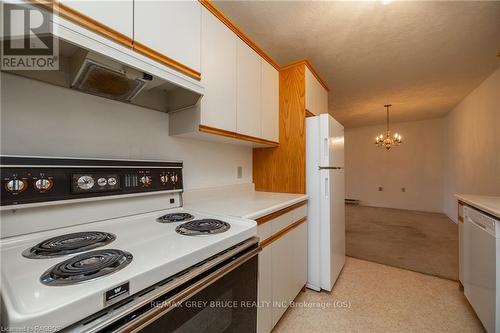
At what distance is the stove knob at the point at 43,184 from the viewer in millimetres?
748

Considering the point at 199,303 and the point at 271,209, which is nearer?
the point at 199,303

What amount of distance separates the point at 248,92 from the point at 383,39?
1.40 meters

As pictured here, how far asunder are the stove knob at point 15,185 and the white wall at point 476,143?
4031 mm

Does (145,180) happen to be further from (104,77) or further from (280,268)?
(280,268)

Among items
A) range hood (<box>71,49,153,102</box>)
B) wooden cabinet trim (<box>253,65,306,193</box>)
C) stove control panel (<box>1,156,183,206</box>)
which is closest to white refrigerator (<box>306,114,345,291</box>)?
wooden cabinet trim (<box>253,65,306,193</box>)

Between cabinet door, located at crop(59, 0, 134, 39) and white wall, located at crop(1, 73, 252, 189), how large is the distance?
1.22 ft

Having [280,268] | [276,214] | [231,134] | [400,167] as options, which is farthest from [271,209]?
[400,167]

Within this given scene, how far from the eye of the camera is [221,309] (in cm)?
76

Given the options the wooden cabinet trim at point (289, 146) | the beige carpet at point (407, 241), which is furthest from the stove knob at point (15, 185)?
the beige carpet at point (407, 241)

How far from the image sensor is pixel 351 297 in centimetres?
174

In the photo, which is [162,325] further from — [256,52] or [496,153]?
[496,153]

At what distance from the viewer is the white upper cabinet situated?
198cm

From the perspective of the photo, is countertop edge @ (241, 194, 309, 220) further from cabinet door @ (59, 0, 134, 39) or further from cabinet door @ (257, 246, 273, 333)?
cabinet door @ (59, 0, 134, 39)

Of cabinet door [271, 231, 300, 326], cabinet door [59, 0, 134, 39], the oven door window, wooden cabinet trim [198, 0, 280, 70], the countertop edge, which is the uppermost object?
wooden cabinet trim [198, 0, 280, 70]
